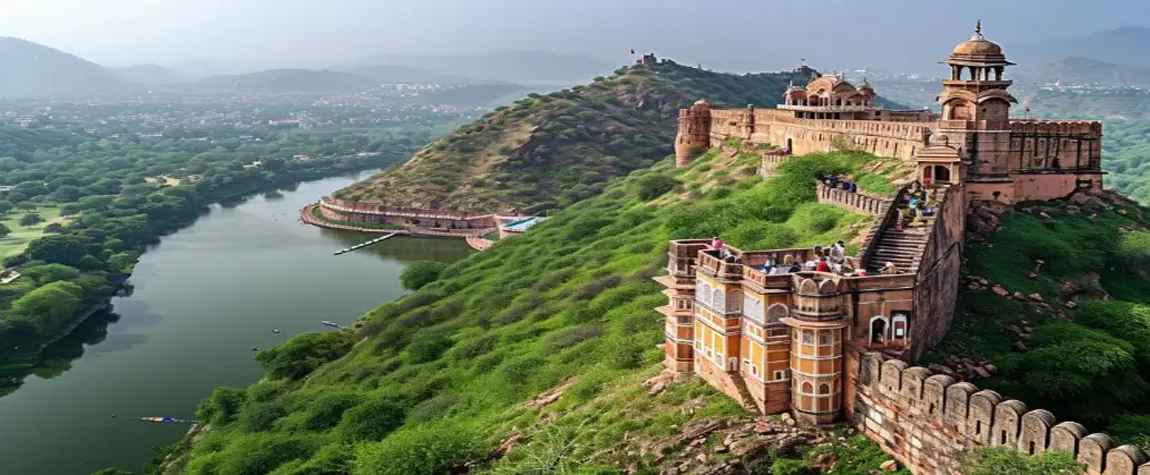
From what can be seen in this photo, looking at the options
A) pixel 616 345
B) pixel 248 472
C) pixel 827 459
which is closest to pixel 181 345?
pixel 248 472

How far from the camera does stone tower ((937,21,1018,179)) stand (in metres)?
26.5

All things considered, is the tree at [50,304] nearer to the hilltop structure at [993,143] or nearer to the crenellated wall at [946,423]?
the hilltop structure at [993,143]

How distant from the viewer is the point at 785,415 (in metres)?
16.2

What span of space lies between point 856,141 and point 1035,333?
57.6 feet

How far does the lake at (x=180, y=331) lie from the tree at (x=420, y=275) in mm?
2174

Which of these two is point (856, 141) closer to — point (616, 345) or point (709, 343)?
point (616, 345)

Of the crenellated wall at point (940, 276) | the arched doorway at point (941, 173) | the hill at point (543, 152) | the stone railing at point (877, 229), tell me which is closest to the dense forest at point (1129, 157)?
the hill at point (543, 152)

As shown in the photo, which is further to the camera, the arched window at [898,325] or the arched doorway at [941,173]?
the arched doorway at [941,173]

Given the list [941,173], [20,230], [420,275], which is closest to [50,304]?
[420,275]

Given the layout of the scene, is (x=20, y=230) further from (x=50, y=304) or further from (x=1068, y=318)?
(x=1068, y=318)

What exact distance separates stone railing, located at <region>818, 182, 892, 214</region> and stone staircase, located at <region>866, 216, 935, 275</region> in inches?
184

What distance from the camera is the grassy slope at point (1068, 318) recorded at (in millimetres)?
17344

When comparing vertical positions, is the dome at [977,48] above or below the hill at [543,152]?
above

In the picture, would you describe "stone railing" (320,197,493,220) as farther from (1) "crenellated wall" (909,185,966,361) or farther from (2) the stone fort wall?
(1) "crenellated wall" (909,185,966,361)
